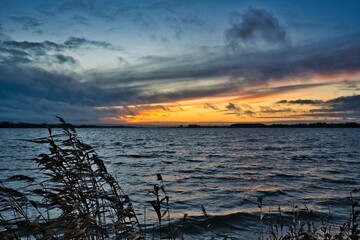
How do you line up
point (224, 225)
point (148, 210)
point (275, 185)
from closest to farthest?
point (224, 225) → point (148, 210) → point (275, 185)

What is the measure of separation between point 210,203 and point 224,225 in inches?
136

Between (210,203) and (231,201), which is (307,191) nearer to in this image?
(231,201)

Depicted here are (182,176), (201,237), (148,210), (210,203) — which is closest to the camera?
(201,237)

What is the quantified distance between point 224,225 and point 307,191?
8.89 meters

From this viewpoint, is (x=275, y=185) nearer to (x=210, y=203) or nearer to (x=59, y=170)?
(x=210, y=203)

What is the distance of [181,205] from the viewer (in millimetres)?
15172

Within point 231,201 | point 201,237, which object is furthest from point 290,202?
point 201,237

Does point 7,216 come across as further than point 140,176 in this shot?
No

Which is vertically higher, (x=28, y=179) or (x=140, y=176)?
(x=28, y=179)

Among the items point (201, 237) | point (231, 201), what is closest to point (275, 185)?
point (231, 201)

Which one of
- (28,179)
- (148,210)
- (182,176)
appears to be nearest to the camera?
(28,179)

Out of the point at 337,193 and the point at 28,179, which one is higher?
the point at 28,179

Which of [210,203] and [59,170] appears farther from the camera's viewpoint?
[210,203]

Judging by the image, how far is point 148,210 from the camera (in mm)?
14367
